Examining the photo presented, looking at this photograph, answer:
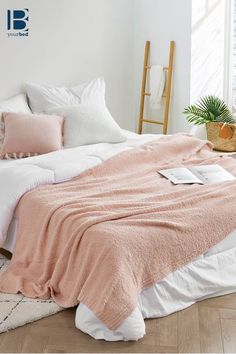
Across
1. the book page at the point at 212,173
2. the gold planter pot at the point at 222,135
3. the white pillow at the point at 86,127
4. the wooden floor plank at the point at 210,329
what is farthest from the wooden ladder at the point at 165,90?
the wooden floor plank at the point at 210,329

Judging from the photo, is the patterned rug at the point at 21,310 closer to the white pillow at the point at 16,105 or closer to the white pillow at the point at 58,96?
the white pillow at the point at 16,105

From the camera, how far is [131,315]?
2.81 metres

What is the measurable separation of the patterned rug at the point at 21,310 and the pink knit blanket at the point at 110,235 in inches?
1.8

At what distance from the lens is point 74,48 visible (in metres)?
5.29

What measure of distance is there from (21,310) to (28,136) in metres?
1.57

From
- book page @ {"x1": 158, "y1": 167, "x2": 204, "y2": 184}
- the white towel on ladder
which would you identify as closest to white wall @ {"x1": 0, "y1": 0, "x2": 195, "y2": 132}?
the white towel on ladder

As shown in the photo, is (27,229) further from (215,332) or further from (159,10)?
(159,10)

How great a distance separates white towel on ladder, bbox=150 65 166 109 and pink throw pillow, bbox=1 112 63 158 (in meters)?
1.48

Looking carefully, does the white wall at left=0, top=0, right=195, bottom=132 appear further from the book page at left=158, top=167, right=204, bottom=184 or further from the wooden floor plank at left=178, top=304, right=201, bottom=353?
the wooden floor plank at left=178, top=304, right=201, bottom=353

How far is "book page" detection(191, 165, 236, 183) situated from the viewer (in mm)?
3850

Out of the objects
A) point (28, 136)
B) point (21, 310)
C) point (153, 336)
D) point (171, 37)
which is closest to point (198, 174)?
point (28, 136)

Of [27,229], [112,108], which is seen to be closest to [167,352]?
[27,229]

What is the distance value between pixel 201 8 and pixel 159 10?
37 cm

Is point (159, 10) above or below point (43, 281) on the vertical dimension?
above
